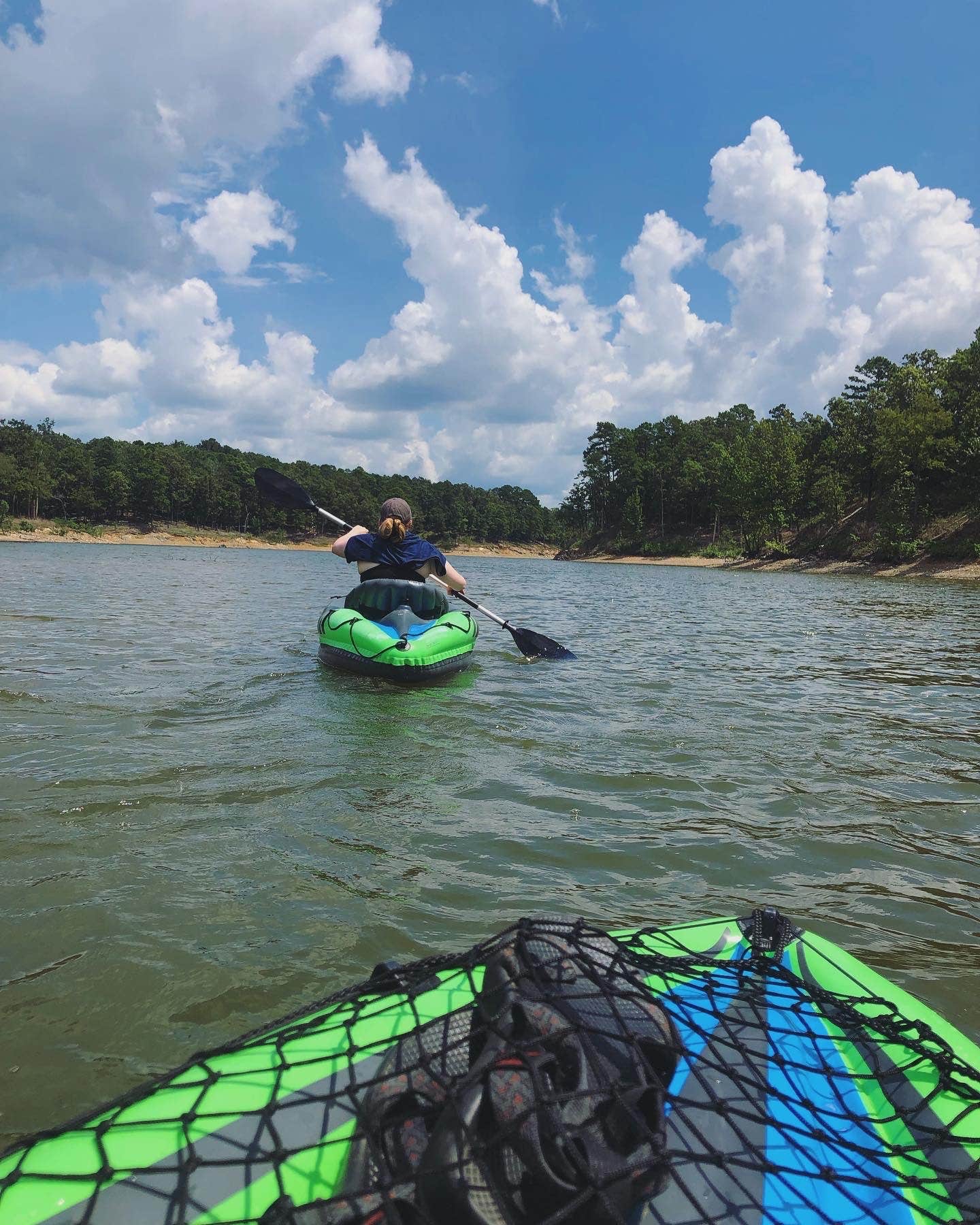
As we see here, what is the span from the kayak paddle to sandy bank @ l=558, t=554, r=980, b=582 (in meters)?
30.6

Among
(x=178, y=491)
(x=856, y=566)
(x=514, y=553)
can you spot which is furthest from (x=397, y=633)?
(x=514, y=553)

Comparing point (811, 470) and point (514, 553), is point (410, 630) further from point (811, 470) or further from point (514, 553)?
point (514, 553)

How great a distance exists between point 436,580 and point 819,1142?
738 cm

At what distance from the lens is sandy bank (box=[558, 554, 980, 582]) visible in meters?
34.4

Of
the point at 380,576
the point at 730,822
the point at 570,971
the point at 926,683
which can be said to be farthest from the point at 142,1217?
the point at 926,683

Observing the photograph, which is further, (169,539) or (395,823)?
(169,539)

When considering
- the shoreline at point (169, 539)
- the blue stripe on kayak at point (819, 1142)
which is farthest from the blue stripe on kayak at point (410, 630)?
the shoreline at point (169, 539)

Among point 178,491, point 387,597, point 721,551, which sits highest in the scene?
point 178,491

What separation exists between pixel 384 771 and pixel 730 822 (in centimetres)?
213

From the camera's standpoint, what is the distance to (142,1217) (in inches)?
47.7

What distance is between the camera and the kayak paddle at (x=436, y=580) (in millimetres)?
9359

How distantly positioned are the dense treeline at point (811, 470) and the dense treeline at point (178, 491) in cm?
2453

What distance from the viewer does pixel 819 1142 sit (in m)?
1.55

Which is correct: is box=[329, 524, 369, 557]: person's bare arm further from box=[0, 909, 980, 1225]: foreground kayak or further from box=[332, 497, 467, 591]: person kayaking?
box=[0, 909, 980, 1225]: foreground kayak
